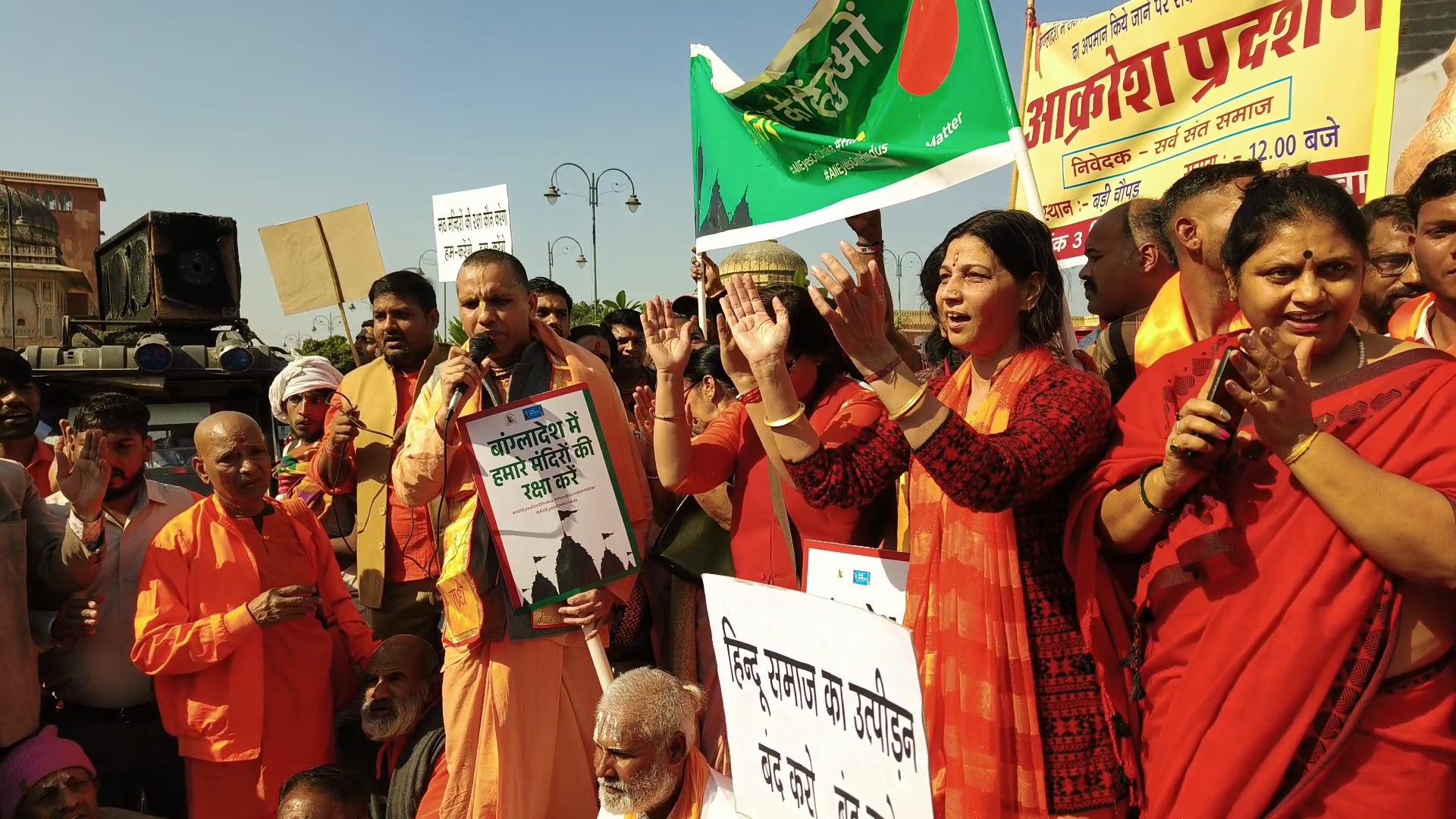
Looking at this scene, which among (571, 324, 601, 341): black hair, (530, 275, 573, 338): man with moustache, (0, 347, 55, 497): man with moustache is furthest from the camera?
(571, 324, 601, 341): black hair

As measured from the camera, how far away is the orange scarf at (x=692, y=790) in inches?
122

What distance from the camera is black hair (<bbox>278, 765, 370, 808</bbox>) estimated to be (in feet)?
11.5

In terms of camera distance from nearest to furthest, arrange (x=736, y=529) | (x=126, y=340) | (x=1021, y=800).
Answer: (x=1021, y=800)
(x=736, y=529)
(x=126, y=340)

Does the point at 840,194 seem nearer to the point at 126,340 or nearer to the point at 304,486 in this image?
the point at 304,486

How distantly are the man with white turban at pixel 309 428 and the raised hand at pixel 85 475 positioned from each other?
1.09 metres

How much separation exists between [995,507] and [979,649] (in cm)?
35

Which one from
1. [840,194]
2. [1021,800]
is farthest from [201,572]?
[1021,800]

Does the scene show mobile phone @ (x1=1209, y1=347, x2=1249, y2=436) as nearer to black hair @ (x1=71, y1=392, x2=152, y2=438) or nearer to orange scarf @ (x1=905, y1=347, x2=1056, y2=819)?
orange scarf @ (x1=905, y1=347, x2=1056, y2=819)

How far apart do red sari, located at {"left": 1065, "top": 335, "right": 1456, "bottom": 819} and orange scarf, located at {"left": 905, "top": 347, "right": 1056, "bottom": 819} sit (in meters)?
0.26

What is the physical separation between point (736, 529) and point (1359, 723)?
1947mm

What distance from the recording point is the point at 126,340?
8.45m

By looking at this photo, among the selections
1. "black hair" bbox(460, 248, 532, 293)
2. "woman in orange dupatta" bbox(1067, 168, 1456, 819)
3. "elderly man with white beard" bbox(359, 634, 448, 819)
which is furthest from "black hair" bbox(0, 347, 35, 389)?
"woman in orange dupatta" bbox(1067, 168, 1456, 819)

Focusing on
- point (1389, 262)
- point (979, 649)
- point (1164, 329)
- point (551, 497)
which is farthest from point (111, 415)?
point (1389, 262)

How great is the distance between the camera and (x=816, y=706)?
2.14 meters
